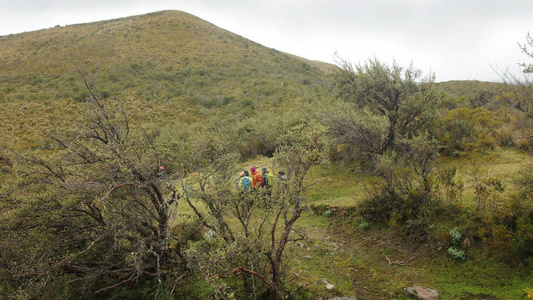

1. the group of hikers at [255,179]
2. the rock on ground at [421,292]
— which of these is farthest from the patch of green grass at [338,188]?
the rock on ground at [421,292]

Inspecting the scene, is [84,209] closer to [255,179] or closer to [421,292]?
[255,179]

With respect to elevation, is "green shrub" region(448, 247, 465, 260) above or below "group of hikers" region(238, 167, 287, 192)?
below

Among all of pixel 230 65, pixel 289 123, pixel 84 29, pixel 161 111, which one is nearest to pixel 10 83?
pixel 161 111

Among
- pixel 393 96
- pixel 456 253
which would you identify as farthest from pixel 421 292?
pixel 393 96

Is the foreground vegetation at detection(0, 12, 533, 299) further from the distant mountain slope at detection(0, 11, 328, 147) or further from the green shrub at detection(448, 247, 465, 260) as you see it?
the distant mountain slope at detection(0, 11, 328, 147)

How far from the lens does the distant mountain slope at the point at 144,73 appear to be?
26.6m

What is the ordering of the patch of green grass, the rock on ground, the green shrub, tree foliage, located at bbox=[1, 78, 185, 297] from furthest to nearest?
1. the patch of green grass
2. the green shrub
3. the rock on ground
4. tree foliage, located at bbox=[1, 78, 185, 297]

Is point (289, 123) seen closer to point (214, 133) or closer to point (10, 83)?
point (214, 133)

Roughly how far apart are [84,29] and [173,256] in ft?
179

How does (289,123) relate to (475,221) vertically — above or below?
above

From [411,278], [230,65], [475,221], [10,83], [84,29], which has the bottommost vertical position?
[411,278]

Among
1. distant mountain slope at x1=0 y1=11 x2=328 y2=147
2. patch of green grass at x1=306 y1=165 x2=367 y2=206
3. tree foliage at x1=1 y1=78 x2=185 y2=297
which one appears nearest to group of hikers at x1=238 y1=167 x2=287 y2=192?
patch of green grass at x1=306 y1=165 x2=367 y2=206

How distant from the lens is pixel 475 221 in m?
5.89

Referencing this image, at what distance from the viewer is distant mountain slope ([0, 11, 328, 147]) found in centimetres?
2658
